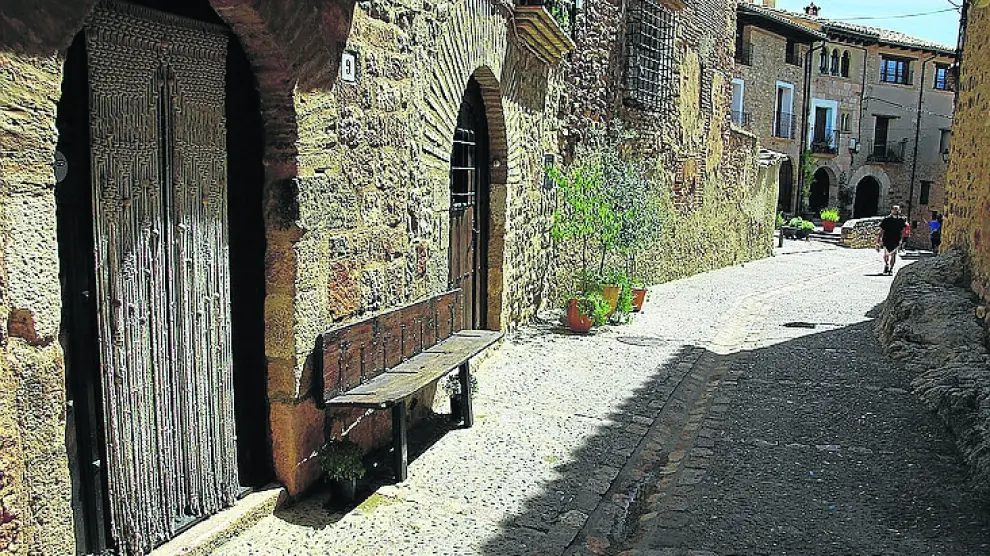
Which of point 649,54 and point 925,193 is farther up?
point 649,54

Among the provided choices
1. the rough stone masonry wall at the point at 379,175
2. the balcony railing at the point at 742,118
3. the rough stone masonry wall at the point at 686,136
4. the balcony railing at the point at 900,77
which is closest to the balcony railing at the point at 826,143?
the balcony railing at the point at 900,77

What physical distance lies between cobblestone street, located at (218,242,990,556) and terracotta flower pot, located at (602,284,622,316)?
3.17ft

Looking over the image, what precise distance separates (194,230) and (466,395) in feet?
7.88

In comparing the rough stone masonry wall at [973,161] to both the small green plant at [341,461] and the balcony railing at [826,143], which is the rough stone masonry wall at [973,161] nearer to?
the small green plant at [341,461]

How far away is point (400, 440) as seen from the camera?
4312 millimetres

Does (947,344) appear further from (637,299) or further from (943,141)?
Result: (943,141)

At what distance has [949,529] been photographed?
399 cm

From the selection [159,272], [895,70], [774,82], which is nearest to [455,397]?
[159,272]

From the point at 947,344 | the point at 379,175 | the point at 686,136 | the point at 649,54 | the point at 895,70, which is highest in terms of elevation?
the point at 895,70

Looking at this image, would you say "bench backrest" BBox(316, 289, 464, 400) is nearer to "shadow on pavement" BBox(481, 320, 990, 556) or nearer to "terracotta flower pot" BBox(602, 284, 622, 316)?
"shadow on pavement" BBox(481, 320, 990, 556)

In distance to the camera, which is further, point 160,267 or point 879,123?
point 879,123

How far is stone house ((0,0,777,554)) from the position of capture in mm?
2490

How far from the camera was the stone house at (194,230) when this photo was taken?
98.0 inches

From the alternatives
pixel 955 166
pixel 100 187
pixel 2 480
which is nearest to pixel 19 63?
pixel 100 187
